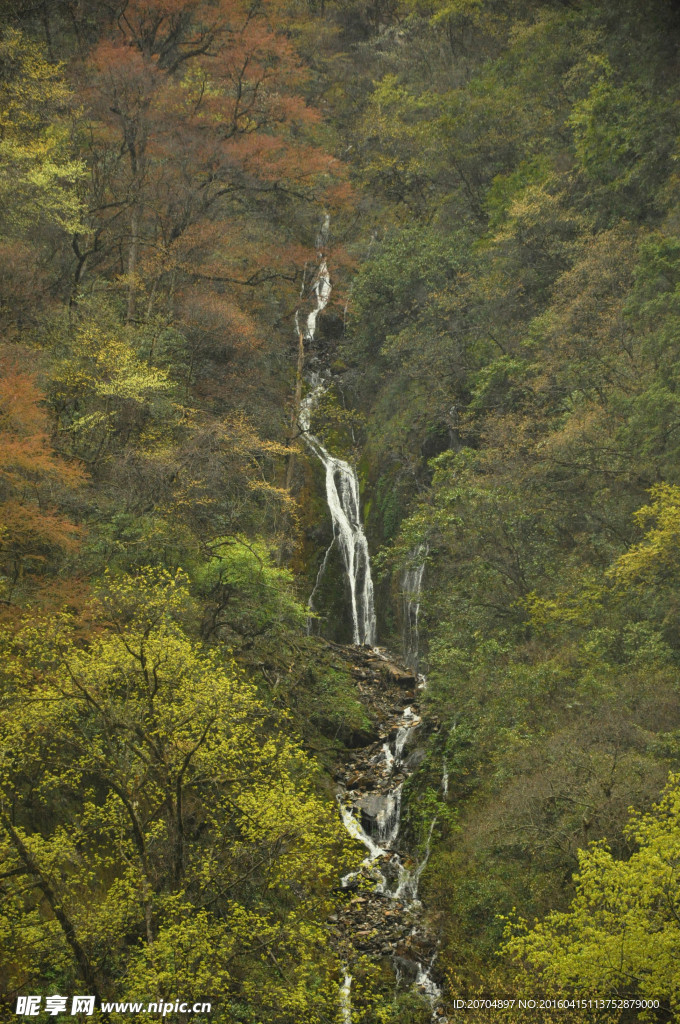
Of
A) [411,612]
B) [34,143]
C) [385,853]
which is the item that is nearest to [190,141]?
[34,143]

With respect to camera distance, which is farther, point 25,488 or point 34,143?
point 34,143

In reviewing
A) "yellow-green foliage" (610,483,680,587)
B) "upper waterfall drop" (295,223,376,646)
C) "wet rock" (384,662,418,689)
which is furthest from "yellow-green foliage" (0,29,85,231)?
"yellow-green foliage" (610,483,680,587)

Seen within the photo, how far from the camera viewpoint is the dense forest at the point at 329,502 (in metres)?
10.3

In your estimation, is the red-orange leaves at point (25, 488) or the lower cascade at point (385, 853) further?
the red-orange leaves at point (25, 488)

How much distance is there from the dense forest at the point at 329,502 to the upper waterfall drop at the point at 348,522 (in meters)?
0.18

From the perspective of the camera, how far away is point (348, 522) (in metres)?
26.3

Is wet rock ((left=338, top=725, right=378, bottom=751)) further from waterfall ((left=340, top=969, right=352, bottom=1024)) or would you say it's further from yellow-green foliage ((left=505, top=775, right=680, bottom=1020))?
yellow-green foliage ((left=505, top=775, right=680, bottom=1020))

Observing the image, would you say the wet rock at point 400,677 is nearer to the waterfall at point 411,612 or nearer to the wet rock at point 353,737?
the waterfall at point 411,612

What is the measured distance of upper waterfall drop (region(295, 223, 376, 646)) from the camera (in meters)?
24.6

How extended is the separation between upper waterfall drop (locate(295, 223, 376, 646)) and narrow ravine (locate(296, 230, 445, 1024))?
3 centimetres

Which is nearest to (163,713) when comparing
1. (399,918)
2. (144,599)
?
(144,599)

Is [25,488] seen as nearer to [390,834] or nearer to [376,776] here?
[376,776]

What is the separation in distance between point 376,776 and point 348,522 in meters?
10.8

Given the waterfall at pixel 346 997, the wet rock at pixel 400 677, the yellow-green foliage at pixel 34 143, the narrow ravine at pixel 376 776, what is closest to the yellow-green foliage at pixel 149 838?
the waterfall at pixel 346 997
